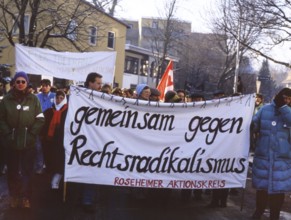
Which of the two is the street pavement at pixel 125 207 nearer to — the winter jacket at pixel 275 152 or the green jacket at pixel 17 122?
the winter jacket at pixel 275 152

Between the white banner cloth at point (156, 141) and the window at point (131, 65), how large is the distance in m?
42.0

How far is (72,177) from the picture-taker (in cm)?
628

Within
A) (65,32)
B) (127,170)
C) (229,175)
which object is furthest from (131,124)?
(65,32)

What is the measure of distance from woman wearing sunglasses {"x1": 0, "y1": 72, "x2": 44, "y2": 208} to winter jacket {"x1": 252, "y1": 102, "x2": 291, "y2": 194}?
303cm

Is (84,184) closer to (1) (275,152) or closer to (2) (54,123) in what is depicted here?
(2) (54,123)

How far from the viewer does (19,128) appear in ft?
21.0

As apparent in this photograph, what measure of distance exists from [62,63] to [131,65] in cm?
3813

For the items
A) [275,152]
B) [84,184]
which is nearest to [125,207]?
[84,184]

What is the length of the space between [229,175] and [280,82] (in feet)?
450

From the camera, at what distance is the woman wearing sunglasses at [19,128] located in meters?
6.38

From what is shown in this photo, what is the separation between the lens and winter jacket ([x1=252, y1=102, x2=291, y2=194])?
21.0 ft

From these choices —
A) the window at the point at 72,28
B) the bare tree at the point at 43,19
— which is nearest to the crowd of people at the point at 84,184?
the bare tree at the point at 43,19

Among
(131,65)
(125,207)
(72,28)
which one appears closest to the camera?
(125,207)

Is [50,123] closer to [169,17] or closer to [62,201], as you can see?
[62,201]
